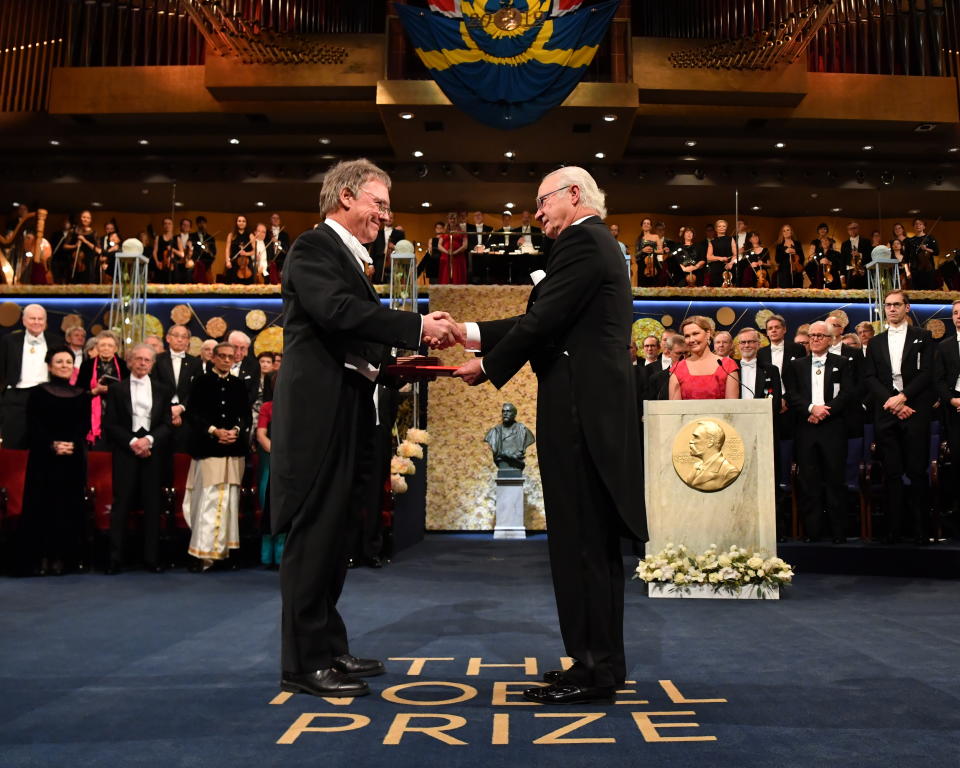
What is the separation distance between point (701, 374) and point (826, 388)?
1.68 meters

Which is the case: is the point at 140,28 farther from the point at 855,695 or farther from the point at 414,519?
the point at 855,695

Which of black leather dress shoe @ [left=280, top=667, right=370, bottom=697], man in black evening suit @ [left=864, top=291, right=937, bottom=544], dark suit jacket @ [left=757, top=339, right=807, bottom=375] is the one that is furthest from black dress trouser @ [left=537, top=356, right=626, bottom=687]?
dark suit jacket @ [left=757, top=339, right=807, bottom=375]

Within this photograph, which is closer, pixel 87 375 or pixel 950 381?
pixel 950 381

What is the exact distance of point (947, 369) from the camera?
6098 millimetres

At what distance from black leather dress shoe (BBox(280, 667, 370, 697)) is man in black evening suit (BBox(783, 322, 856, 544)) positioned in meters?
4.34

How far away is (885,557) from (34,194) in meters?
14.4

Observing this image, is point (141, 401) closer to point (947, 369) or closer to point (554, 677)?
point (554, 677)

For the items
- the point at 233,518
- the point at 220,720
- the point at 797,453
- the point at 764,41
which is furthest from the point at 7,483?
the point at 764,41

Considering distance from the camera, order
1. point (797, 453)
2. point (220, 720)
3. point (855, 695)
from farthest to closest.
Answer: point (797, 453) < point (855, 695) < point (220, 720)

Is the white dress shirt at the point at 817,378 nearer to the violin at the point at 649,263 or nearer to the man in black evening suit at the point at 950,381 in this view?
the man in black evening suit at the point at 950,381

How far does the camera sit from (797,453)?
21.1 feet

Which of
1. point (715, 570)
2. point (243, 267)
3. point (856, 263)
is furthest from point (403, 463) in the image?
point (856, 263)

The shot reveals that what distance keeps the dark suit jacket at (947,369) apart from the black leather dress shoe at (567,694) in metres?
4.54

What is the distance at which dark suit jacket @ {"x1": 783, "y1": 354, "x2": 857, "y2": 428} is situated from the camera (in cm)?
625
